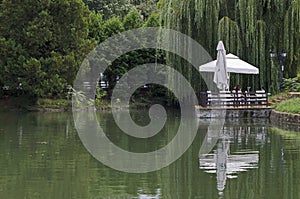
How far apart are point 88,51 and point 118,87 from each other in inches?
140

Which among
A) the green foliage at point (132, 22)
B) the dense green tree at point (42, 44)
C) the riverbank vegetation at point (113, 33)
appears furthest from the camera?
the green foliage at point (132, 22)

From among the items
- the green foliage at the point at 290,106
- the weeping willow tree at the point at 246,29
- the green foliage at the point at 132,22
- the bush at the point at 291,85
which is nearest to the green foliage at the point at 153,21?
the green foliage at the point at 132,22

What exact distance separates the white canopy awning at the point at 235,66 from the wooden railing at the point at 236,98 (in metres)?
0.78

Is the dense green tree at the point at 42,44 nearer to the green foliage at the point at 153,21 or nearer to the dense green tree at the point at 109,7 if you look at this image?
the green foliage at the point at 153,21

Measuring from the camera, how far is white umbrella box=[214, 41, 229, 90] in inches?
858

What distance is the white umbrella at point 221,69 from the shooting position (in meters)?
21.8

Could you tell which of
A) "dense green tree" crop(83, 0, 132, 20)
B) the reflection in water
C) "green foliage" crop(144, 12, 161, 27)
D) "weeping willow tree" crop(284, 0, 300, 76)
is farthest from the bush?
"dense green tree" crop(83, 0, 132, 20)

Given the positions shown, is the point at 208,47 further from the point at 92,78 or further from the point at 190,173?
the point at 190,173

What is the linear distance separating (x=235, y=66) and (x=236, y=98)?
45.8 inches

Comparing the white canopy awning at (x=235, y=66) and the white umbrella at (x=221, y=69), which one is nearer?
the white umbrella at (x=221, y=69)

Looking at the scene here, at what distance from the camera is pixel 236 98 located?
2219 centimetres

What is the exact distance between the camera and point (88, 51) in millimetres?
31266

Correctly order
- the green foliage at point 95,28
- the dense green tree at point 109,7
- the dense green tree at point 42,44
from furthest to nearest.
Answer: the dense green tree at point 109,7 < the green foliage at point 95,28 < the dense green tree at point 42,44

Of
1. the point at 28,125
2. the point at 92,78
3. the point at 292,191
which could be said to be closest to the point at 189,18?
the point at 28,125
